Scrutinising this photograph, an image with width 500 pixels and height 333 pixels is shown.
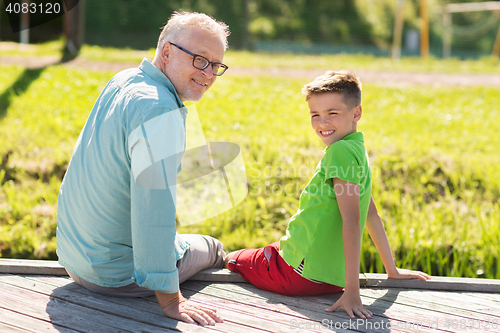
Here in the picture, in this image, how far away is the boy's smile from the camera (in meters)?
2.10

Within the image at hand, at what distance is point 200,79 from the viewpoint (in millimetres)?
2045

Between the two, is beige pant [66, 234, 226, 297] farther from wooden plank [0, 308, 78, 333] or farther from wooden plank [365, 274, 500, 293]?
wooden plank [365, 274, 500, 293]

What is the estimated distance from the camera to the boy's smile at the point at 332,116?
2104 millimetres

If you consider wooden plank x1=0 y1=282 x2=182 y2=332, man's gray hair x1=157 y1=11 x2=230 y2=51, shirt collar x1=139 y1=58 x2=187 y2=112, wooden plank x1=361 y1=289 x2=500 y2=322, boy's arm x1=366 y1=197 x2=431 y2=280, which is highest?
man's gray hair x1=157 y1=11 x2=230 y2=51

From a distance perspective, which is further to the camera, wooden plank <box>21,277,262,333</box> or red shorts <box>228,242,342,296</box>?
red shorts <box>228,242,342,296</box>

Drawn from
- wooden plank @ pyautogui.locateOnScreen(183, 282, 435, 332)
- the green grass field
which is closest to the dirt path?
the green grass field

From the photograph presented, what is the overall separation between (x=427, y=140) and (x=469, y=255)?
2.33m

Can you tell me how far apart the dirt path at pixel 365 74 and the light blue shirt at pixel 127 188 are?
23.1ft

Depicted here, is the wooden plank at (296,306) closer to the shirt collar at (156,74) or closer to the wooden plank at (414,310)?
the wooden plank at (414,310)

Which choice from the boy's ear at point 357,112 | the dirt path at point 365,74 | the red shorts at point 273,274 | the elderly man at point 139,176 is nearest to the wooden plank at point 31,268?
the elderly man at point 139,176

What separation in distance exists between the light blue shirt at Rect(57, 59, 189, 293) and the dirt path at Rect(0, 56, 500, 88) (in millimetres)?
7047

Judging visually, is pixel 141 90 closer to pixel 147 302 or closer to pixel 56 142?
pixel 147 302

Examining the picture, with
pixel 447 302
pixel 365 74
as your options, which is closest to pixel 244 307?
pixel 447 302

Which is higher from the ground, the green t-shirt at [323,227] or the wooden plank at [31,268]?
the green t-shirt at [323,227]
